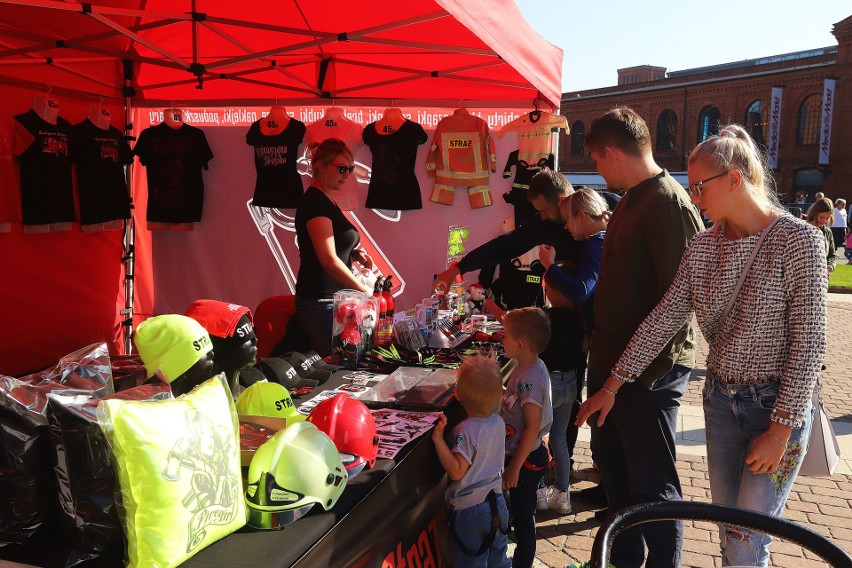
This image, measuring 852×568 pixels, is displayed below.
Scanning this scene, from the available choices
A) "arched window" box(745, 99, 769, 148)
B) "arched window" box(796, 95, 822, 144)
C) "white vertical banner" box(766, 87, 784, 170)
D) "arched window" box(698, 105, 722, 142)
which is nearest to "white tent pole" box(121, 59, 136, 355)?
"white vertical banner" box(766, 87, 784, 170)

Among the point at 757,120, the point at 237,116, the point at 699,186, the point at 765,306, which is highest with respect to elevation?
the point at 757,120

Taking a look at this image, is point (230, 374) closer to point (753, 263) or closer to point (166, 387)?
point (166, 387)

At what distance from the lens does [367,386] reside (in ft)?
9.98

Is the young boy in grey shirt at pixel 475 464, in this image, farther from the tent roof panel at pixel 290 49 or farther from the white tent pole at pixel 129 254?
the white tent pole at pixel 129 254

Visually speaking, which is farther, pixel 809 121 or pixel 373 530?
pixel 809 121

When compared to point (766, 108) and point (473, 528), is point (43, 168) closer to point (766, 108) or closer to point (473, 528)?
point (473, 528)

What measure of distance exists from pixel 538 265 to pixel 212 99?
13.0 feet

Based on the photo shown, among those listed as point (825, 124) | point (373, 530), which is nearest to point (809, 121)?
point (825, 124)

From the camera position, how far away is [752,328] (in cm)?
212

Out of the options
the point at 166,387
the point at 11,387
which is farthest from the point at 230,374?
the point at 11,387

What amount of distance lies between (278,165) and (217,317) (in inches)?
178

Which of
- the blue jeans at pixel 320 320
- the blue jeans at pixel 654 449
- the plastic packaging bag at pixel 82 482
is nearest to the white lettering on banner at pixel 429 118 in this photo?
the blue jeans at pixel 320 320

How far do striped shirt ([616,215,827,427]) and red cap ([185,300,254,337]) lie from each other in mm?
1581

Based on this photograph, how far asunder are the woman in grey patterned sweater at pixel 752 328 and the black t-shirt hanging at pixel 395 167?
4420 millimetres
